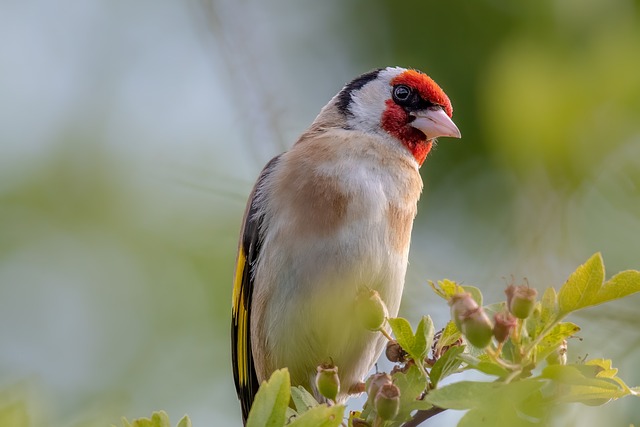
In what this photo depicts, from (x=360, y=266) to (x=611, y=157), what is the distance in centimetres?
159

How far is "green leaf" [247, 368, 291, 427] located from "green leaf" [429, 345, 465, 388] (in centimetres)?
36

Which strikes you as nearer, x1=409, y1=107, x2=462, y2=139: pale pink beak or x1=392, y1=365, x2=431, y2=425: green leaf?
x1=392, y1=365, x2=431, y2=425: green leaf

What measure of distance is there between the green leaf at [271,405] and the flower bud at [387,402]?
1.01 feet

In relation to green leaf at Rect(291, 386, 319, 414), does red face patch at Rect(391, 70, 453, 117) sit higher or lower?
higher

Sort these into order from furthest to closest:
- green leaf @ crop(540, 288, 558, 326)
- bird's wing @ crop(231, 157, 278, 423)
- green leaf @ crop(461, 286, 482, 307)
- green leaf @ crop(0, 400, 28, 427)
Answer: bird's wing @ crop(231, 157, 278, 423) < green leaf @ crop(461, 286, 482, 307) < green leaf @ crop(540, 288, 558, 326) < green leaf @ crop(0, 400, 28, 427)

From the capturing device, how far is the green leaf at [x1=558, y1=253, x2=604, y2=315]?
1424 mm

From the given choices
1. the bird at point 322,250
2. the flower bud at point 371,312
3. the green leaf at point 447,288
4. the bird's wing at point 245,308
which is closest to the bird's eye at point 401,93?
the bird at point 322,250

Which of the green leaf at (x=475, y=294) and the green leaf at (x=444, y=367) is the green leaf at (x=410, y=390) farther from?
the green leaf at (x=475, y=294)

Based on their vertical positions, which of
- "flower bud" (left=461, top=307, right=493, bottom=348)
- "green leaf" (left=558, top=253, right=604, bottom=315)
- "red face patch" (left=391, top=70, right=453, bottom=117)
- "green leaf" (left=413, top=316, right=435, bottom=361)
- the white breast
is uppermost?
"red face patch" (left=391, top=70, right=453, bottom=117)

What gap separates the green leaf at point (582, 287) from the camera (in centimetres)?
142

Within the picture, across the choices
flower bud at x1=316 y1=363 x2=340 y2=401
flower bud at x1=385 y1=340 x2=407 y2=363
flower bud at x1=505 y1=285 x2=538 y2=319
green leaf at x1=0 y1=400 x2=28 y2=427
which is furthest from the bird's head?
green leaf at x1=0 y1=400 x2=28 y2=427

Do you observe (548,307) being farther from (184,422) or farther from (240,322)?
(240,322)

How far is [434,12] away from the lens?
3268 mm

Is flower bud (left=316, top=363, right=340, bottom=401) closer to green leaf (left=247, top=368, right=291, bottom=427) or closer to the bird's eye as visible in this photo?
green leaf (left=247, top=368, right=291, bottom=427)
